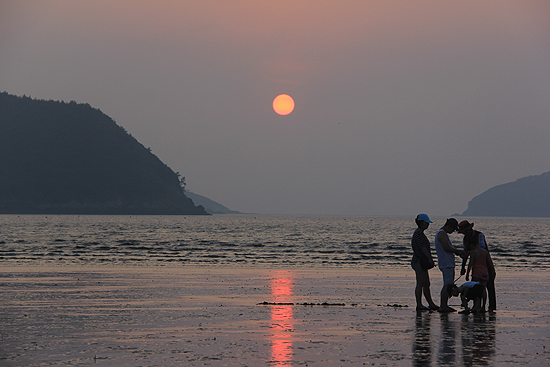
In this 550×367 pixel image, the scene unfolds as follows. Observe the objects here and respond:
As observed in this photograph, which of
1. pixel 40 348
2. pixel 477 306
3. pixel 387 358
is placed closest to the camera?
pixel 387 358

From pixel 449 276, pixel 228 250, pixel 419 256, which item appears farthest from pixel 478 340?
pixel 228 250

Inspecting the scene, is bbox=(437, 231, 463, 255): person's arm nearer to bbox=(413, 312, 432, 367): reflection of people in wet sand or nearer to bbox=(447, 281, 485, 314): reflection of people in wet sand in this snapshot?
bbox=(447, 281, 485, 314): reflection of people in wet sand

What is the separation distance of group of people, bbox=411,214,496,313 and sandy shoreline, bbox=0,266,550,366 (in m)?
0.47

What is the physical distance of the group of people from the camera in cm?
1421

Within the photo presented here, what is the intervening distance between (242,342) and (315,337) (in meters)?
1.36

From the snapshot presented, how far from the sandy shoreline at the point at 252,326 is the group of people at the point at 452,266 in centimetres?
47

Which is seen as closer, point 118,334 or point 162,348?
point 162,348

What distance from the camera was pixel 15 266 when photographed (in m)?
28.0

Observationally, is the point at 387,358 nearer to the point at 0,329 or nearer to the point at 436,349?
the point at 436,349

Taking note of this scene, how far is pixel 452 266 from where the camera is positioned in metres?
14.5

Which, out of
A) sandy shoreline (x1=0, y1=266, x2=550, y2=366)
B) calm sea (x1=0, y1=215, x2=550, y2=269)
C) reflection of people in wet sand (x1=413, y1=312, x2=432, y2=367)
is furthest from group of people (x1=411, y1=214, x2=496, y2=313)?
calm sea (x1=0, y1=215, x2=550, y2=269)

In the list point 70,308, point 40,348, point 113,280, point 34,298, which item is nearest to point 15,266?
point 113,280

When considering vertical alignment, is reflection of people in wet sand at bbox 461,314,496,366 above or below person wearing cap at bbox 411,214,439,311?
below

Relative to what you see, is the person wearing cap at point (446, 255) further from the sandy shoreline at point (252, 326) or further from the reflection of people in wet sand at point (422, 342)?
the reflection of people in wet sand at point (422, 342)
